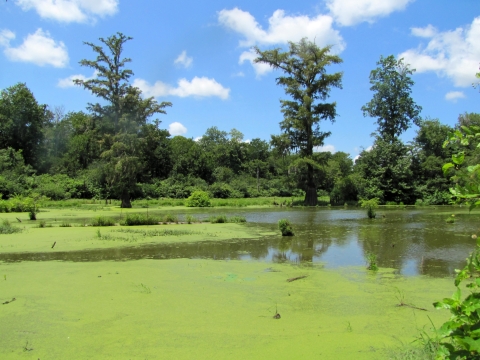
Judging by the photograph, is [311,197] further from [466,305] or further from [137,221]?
[466,305]

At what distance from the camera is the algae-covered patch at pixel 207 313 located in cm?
381

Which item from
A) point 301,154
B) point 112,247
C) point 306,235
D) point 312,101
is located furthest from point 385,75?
point 112,247

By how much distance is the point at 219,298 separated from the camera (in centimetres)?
550

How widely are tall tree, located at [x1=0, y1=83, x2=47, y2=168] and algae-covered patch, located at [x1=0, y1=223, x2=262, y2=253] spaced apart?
113ft

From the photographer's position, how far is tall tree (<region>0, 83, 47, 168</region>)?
140ft

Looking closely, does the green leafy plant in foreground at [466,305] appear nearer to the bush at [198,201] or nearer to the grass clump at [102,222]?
the grass clump at [102,222]

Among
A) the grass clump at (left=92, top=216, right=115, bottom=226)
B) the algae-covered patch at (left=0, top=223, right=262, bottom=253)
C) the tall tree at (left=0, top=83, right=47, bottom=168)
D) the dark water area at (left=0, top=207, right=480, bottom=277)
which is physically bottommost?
the dark water area at (left=0, top=207, right=480, bottom=277)

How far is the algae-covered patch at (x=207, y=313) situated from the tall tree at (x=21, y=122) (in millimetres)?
41761

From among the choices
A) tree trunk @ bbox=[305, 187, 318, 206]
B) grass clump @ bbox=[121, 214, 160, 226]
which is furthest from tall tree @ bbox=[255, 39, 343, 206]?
grass clump @ bbox=[121, 214, 160, 226]

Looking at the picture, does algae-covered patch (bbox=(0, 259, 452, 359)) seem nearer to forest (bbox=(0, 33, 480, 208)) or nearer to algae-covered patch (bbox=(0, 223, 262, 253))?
algae-covered patch (bbox=(0, 223, 262, 253))

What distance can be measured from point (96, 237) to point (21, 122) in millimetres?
38391

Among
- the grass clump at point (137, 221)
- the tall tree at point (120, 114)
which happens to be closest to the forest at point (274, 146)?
the tall tree at point (120, 114)

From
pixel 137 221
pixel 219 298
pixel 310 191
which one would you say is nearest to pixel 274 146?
pixel 310 191

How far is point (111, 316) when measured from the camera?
15.6 feet
